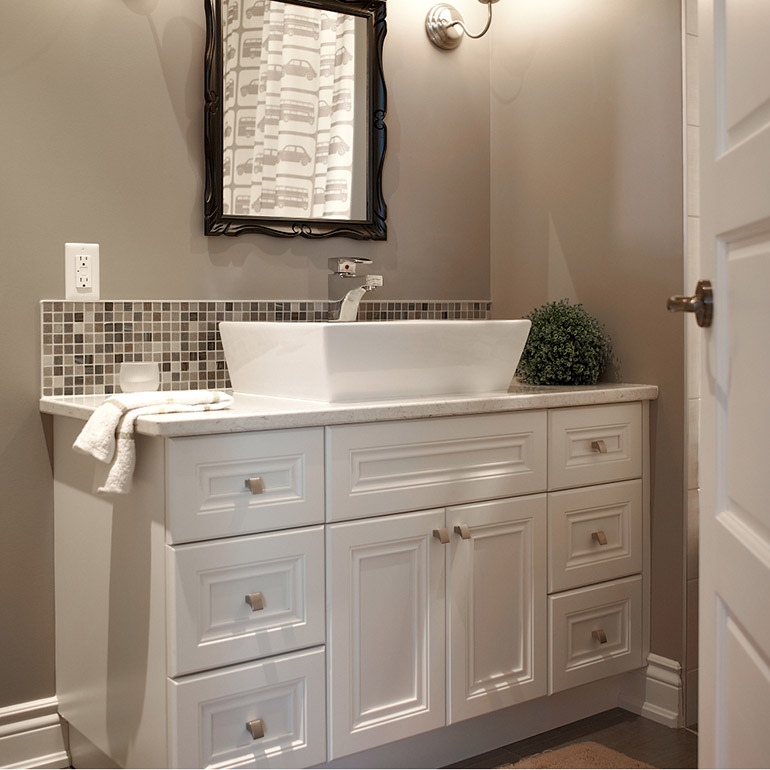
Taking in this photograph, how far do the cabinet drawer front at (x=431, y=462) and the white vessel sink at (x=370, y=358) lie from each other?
4.3 inches

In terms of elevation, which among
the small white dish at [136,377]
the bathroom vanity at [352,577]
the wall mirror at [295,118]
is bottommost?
the bathroom vanity at [352,577]

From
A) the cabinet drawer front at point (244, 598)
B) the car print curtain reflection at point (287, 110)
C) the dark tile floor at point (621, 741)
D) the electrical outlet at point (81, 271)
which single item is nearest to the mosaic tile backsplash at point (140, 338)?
the electrical outlet at point (81, 271)

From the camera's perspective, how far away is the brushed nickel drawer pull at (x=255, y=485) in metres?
1.58

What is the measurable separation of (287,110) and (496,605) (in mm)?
1293

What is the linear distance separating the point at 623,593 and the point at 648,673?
23 cm

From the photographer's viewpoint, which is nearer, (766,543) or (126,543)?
(766,543)

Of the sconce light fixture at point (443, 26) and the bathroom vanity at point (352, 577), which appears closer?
the bathroom vanity at point (352, 577)

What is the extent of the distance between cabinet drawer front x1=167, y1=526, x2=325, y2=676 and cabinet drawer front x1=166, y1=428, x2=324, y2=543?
30 mm

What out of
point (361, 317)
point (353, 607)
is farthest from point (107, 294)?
point (353, 607)

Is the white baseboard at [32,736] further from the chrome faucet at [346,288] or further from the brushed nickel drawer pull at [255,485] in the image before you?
the chrome faucet at [346,288]

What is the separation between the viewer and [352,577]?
1.72 metres

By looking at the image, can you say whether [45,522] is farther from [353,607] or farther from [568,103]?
[568,103]

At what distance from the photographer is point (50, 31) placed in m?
1.93

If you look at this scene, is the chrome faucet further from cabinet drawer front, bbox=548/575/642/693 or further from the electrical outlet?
cabinet drawer front, bbox=548/575/642/693
